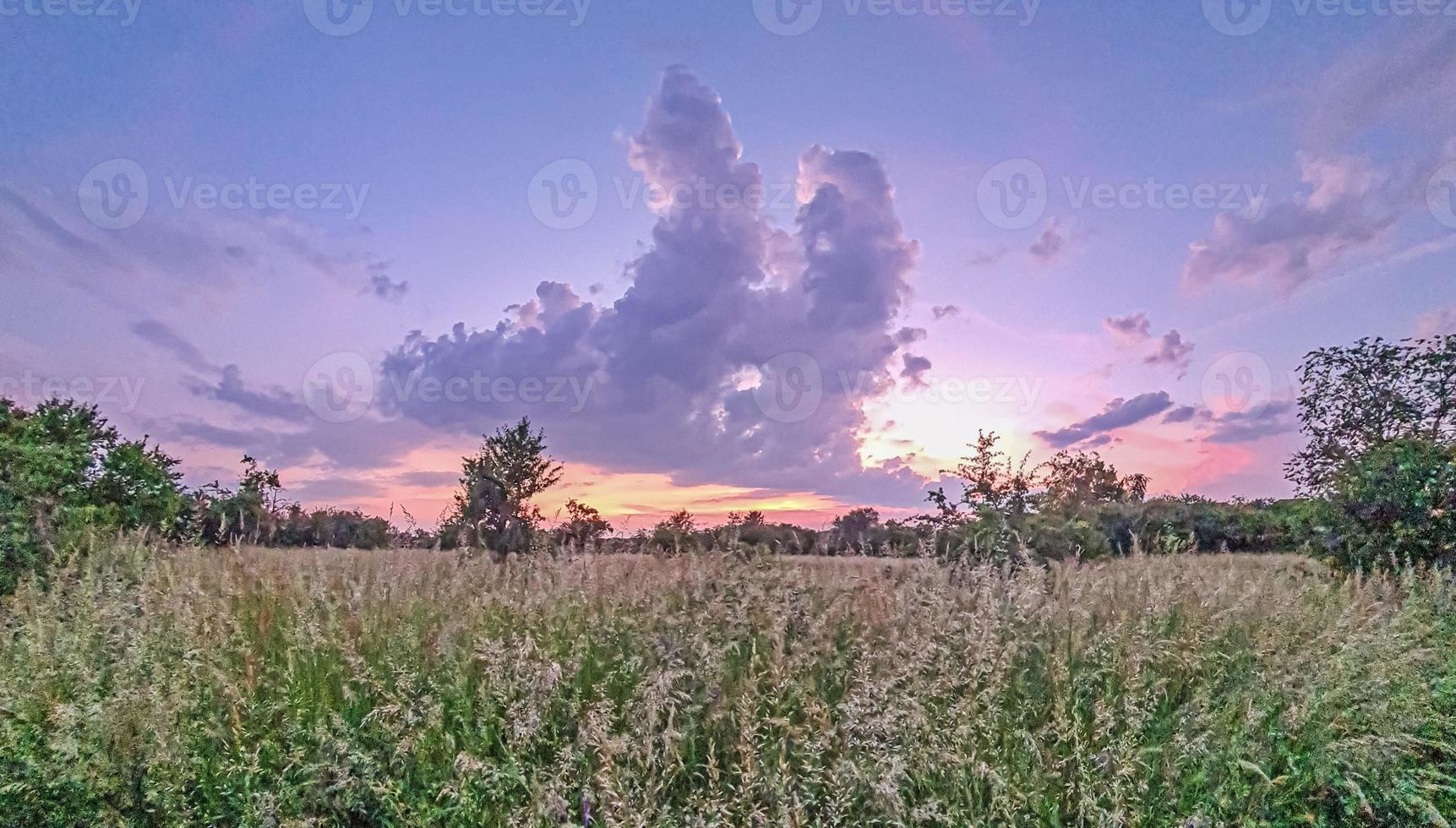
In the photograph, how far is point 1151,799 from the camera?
3771 mm

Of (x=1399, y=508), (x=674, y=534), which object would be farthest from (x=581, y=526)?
(x=1399, y=508)

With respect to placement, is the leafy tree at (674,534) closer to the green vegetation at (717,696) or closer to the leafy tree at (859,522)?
the green vegetation at (717,696)

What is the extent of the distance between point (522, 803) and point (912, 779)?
5.76 feet

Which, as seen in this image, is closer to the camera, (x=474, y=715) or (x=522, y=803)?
(x=522, y=803)

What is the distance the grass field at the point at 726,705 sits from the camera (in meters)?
3.66

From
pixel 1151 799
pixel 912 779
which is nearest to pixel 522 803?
pixel 912 779

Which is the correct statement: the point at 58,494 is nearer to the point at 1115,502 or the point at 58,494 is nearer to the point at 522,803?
the point at 522,803

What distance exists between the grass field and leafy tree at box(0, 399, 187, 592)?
2.83 meters

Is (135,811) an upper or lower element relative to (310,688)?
lower

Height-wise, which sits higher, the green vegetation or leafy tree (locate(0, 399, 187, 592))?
leafy tree (locate(0, 399, 187, 592))

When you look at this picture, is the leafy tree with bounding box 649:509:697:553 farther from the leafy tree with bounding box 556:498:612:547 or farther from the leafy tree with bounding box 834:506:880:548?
the leafy tree with bounding box 834:506:880:548

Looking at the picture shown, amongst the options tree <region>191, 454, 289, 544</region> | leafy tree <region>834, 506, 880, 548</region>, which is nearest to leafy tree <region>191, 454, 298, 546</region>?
tree <region>191, 454, 289, 544</region>

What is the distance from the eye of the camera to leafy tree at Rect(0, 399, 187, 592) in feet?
26.0

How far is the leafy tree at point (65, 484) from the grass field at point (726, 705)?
9.27ft
